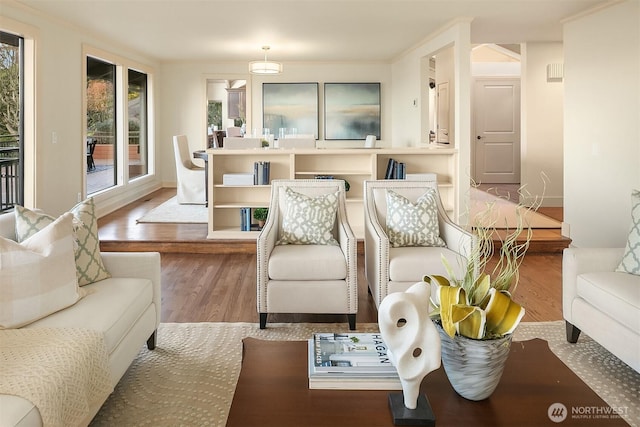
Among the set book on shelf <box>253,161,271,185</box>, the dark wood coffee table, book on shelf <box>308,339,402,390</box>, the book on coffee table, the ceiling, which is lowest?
the dark wood coffee table

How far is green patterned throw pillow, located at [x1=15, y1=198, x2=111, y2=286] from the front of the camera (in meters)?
2.64

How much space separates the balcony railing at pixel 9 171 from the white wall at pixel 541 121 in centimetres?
643

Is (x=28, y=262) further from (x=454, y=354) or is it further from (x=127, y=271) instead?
(x=454, y=354)

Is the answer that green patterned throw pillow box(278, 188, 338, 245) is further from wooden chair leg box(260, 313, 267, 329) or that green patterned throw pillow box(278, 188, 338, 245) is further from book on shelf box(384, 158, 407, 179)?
book on shelf box(384, 158, 407, 179)

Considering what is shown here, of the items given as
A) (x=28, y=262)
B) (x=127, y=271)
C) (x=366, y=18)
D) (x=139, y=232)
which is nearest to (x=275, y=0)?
(x=366, y=18)

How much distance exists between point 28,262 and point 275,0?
3943 millimetres

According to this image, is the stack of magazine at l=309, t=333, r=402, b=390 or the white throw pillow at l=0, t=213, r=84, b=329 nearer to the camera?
the stack of magazine at l=309, t=333, r=402, b=390

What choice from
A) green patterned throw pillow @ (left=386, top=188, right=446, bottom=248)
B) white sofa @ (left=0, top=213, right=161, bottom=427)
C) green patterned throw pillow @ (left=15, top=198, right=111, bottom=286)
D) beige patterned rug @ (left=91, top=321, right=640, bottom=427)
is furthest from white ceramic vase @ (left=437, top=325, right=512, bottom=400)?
green patterned throw pillow @ (left=386, top=188, right=446, bottom=248)

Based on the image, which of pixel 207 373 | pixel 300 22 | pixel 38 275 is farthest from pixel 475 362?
pixel 300 22

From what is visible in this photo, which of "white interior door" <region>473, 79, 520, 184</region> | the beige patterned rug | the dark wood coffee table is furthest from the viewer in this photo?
"white interior door" <region>473, 79, 520, 184</region>

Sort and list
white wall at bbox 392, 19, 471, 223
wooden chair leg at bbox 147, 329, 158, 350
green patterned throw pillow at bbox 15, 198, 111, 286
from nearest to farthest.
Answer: green patterned throw pillow at bbox 15, 198, 111, 286 < wooden chair leg at bbox 147, 329, 158, 350 < white wall at bbox 392, 19, 471, 223

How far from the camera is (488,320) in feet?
5.97

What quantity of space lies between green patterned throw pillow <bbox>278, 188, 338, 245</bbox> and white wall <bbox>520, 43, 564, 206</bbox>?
5.10 meters

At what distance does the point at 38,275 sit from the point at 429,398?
164cm
